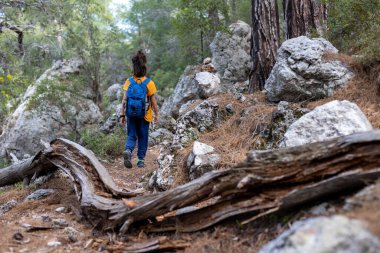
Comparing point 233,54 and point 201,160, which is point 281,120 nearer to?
point 201,160

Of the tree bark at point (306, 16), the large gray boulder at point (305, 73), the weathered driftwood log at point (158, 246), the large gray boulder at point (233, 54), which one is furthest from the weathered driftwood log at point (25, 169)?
the large gray boulder at point (233, 54)

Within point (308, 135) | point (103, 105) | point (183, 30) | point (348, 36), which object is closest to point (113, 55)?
point (103, 105)

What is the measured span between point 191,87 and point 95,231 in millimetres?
8354

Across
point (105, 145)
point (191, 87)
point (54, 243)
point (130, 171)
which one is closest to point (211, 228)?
point (54, 243)

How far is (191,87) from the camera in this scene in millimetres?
12180

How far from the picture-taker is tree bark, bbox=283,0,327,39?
24.3 ft

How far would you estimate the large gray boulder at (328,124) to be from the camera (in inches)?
165

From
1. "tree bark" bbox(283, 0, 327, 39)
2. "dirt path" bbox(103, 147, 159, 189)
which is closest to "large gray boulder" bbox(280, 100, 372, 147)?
"dirt path" bbox(103, 147, 159, 189)

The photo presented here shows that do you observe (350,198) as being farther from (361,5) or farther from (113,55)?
(113,55)

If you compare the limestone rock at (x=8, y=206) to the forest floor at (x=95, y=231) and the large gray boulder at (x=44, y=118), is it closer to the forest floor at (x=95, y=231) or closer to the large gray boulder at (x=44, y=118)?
the forest floor at (x=95, y=231)

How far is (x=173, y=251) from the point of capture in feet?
11.3

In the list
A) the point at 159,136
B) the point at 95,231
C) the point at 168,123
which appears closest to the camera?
the point at 95,231

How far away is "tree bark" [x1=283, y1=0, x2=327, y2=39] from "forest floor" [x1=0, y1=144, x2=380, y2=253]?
5.22m

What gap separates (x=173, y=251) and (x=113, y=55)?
27.6 metres
